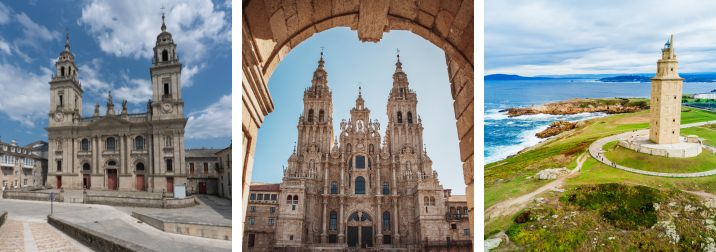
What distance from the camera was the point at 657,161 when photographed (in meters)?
6.44

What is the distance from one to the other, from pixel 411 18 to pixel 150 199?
17.3 ft

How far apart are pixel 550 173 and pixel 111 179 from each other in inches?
305

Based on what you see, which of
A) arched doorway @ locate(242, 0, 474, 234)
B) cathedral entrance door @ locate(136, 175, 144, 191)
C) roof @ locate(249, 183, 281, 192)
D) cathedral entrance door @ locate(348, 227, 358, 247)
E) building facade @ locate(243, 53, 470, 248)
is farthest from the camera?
roof @ locate(249, 183, 281, 192)

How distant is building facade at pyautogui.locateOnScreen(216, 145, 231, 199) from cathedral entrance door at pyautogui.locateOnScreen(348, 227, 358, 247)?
55.9 ft

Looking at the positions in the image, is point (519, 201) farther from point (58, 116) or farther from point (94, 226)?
point (58, 116)

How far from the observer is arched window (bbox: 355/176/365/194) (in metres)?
22.6

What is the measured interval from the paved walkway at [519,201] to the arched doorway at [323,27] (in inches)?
149

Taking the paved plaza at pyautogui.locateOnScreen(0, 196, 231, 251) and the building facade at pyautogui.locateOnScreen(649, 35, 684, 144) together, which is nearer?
the paved plaza at pyautogui.locateOnScreen(0, 196, 231, 251)

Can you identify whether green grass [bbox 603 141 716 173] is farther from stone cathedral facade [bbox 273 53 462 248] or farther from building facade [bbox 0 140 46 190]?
stone cathedral facade [bbox 273 53 462 248]

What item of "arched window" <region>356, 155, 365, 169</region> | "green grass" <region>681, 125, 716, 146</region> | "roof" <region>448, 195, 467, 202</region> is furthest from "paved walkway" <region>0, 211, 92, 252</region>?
"roof" <region>448, 195, 467, 202</region>

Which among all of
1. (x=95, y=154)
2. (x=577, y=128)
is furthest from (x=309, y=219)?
(x=577, y=128)

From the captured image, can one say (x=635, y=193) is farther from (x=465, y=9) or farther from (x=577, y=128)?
(x=465, y=9)

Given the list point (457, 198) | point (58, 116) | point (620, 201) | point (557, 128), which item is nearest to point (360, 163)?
point (457, 198)

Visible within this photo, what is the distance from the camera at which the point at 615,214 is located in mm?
6469
